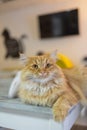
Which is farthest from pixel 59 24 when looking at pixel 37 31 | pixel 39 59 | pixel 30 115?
pixel 30 115

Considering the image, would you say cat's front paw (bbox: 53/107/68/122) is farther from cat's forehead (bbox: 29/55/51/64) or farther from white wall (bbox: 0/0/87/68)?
white wall (bbox: 0/0/87/68)

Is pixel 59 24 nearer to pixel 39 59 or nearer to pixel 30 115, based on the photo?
pixel 39 59

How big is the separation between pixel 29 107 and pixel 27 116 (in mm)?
44

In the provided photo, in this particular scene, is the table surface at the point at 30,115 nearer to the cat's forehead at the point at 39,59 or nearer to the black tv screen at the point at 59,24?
the cat's forehead at the point at 39,59

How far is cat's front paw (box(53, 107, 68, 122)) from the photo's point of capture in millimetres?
740

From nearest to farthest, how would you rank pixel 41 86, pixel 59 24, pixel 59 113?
pixel 59 113
pixel 41 86
pixel 59 24

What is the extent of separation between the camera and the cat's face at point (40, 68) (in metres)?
0.86

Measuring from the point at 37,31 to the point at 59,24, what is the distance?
0.50 m

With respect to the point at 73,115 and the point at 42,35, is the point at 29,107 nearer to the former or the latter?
the point at 73,115

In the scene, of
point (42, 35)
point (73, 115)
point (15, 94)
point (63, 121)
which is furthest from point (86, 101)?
point (42, 35)

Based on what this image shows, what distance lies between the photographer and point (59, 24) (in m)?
3.42

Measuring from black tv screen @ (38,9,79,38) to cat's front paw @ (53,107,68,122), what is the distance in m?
2.63

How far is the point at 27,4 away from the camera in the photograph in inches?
143

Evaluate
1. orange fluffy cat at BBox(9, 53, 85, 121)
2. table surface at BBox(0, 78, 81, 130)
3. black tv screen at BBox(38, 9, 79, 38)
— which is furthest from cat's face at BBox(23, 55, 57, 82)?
black tv screen at BBox(38, 9, 79, 38)
